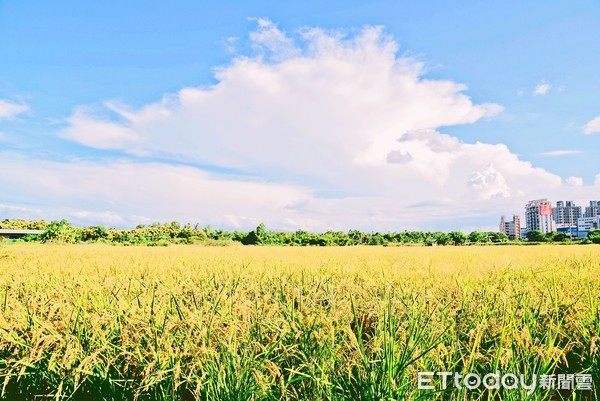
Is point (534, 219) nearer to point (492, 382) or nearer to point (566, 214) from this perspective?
point (566, 214)

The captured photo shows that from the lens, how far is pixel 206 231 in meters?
34.9

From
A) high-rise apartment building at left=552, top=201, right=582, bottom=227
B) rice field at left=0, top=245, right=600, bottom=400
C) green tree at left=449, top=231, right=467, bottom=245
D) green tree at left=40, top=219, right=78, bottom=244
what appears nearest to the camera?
rice field at left=0, top=245, right=600, bottom=400

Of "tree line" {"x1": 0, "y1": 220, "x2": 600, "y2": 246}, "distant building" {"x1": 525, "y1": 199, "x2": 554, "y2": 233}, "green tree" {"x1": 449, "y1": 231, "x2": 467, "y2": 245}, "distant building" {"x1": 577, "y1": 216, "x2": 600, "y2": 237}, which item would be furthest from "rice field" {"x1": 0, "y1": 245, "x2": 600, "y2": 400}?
"distant building" {"x1": 577, "y1": 216, "x2": 600, "y2": 237}

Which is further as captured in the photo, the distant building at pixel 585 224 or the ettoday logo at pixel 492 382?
the distant building at pixel 585 224

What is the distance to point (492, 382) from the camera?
2375mm

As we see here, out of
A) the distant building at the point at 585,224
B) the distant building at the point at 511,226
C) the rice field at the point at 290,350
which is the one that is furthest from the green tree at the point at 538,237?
the distant building at the point at 511,226

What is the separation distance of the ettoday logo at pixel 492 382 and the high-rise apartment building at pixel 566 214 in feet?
650

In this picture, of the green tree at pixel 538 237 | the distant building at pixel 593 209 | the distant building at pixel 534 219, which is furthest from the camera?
the distant building at pixel 593 209

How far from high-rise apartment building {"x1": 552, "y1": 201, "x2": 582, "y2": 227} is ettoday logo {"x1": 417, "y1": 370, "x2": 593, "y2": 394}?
19814 cm

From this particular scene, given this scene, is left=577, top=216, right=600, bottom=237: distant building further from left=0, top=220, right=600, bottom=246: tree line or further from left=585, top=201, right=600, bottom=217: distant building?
left=0, top=220, right=600, bottom=246: tree line

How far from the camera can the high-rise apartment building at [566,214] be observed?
562ft

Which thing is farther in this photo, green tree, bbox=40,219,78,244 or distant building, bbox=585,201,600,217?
distant building, bbox=585,201,600,217

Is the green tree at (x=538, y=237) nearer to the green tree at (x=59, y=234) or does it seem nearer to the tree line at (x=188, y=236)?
the tree line at (x=188, y=236)

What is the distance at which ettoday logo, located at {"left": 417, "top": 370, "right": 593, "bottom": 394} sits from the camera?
222 cm
